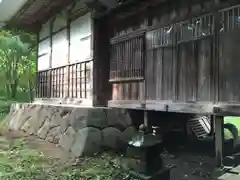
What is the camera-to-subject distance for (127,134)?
9.01m

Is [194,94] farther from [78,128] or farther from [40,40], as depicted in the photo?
[40,40]

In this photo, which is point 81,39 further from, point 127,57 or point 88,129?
point 88,129

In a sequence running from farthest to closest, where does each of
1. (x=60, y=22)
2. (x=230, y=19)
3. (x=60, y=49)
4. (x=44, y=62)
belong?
(x=44, y=62), (x=60, y=22), (x=60, y=49), (x=230, y=19)

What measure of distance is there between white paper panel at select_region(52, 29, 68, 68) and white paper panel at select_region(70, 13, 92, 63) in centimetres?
67

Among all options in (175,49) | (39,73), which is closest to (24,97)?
(39,73)

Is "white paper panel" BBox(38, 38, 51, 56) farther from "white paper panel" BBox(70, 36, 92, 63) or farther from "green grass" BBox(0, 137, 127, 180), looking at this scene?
"green grass" BBox(0, 137, 127, 180)

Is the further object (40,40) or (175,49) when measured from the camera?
(40,40)

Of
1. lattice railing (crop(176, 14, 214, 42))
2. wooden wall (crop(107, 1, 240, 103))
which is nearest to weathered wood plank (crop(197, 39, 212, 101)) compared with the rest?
wooden wall (crop(107, 1, 240, 103))

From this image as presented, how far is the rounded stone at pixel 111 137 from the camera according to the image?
8.59 meters

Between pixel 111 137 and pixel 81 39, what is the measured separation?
446cm

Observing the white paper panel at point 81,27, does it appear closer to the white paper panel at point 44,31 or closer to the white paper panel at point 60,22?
the white paper panel at point 60,22

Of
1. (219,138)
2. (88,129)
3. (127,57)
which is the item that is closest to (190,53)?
(219,138)

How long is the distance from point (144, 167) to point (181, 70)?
3.11 m

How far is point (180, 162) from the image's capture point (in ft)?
26.3
